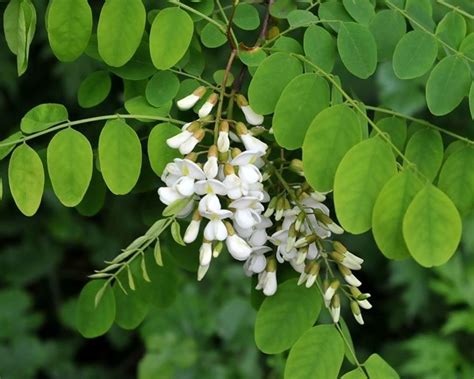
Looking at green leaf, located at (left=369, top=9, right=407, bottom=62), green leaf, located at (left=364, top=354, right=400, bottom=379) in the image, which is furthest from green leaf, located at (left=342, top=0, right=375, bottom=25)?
green leaf, located at (left=364, top=354, right=400, bottom=379)

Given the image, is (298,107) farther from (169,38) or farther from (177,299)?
(177,299)

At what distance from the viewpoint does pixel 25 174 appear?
98 cm

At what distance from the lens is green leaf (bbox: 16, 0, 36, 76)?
38.3 inches

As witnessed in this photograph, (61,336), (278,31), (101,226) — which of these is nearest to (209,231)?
(278,31)

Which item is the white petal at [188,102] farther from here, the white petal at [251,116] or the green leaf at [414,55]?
the green leaf at [414,55]

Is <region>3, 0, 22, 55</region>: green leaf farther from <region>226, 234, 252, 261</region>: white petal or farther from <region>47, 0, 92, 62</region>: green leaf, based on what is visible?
<region>226, 234, 252, 261</region>: white petal

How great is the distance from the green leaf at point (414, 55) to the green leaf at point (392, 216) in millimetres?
184

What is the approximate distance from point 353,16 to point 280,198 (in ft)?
0.85

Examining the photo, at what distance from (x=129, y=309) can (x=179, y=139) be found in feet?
1.14

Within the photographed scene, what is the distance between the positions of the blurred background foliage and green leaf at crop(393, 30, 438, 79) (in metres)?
1.08

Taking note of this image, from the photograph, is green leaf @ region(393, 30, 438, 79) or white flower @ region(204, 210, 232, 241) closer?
white flower @ region(204, 210, 232, 241)

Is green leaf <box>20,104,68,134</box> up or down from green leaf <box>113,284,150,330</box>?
up

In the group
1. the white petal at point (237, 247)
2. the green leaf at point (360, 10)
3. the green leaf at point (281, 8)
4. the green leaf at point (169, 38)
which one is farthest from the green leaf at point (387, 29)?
the white petal at point (237, 247)

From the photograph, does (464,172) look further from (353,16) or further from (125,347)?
(125,347)
